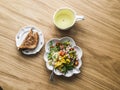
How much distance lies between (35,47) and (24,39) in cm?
8

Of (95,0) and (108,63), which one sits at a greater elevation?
(95,0)

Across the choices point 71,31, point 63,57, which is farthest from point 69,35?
point 63,57

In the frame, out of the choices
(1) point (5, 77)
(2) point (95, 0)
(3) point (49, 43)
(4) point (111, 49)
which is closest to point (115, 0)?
(2) point (95, 0)

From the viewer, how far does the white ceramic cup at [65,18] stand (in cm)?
193

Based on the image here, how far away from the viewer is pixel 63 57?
75.0 inches

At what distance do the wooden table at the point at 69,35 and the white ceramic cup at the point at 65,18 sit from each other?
1.8 inches

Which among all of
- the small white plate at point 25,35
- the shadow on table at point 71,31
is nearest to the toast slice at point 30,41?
the small white plate at point 25,35

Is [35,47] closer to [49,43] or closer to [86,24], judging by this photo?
[49,43]

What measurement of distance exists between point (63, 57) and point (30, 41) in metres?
0.21

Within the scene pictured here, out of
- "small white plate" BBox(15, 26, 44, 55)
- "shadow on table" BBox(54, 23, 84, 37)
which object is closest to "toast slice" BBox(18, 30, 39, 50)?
"small white plate" BBox(15, 26, 44, 55)

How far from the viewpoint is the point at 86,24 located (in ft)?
6.52

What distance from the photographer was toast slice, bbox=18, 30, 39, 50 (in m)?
1.95

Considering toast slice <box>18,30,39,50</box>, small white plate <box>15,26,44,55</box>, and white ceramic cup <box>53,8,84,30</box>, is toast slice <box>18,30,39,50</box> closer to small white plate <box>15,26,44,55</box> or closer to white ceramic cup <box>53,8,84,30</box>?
small white plate <box>15,26,44,55</box>

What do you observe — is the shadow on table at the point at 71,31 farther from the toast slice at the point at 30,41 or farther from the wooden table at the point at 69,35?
the toast slice at the point at 30,41
